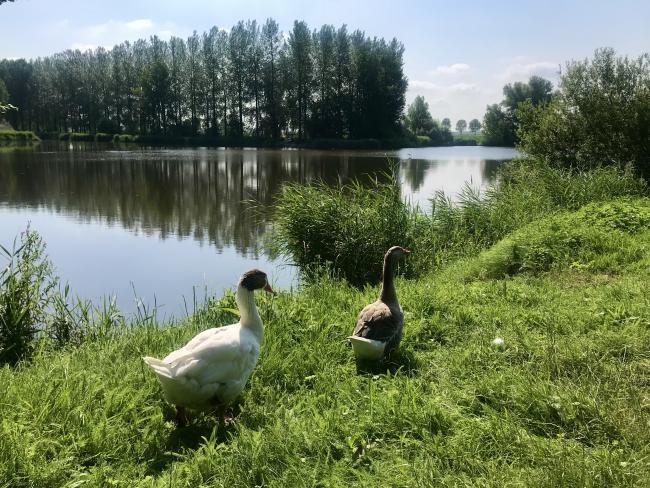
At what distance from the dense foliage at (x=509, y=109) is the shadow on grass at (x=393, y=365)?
71754 mm

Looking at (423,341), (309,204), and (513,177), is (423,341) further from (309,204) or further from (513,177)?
(513,177)

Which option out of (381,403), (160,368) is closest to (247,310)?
(160,368)

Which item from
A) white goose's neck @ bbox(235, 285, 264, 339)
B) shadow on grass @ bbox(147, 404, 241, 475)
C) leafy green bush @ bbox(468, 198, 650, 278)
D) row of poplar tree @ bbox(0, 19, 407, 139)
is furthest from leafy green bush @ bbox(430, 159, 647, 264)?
row of poplar tree @ bbox(0, 19, 407, 139)

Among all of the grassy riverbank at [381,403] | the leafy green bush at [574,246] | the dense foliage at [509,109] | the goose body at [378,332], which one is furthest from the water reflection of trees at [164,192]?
the dense foliage at [509,109]

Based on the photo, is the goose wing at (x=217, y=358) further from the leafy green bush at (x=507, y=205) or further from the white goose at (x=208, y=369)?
the leafy green bush at (x=507, y=205)

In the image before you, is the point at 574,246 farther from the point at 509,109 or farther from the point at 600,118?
the point at 509,109

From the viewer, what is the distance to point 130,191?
2334 centimetres

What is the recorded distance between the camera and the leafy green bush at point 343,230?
9734 millimetres

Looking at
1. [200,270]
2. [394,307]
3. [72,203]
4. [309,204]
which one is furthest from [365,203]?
[72,203]

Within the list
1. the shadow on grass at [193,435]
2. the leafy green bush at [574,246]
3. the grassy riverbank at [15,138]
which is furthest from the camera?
the grassy riverbank at [15,138]

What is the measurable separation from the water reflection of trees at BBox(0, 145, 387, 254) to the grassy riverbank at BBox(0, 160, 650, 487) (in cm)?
765

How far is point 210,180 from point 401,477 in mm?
26565

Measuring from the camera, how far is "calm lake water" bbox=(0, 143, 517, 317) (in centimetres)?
1070

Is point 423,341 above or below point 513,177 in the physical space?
below
